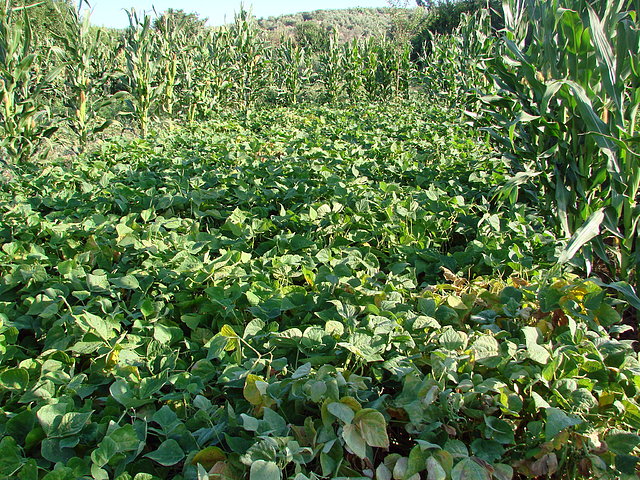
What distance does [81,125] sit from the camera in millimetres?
6367

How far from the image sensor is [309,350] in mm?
1670

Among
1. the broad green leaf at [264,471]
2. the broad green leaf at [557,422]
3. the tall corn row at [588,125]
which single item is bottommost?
the broad green leaf at [557,422]

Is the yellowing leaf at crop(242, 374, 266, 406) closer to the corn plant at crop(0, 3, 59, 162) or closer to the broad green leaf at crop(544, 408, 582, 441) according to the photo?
the broad green leaf at crop(544, 408, 582, 441)

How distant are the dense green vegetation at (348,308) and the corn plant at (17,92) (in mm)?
502

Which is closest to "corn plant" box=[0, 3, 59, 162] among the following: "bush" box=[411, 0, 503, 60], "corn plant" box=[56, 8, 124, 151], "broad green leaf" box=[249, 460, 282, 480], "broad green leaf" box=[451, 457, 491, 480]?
"corn plant" box=[56, 8, 124, 151]

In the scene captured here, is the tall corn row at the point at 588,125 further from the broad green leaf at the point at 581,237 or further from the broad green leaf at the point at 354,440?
the broad green leaf at the point at 354,440

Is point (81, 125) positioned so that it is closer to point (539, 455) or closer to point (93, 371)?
point (93, 371)

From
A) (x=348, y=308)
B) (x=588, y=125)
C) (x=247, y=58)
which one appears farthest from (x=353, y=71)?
(x=348, y=308)

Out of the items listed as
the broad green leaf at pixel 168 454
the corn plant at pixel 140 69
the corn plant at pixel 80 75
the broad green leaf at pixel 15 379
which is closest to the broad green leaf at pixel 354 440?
the broad green leaf at pixel 168 454

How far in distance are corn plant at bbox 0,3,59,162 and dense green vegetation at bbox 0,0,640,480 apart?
0.50m

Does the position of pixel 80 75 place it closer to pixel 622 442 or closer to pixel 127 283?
pixel 127 283

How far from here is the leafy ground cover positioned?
49.9 inches

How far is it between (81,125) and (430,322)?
6.23 metres

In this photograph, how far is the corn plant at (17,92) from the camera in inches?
→ 202
